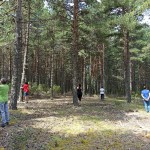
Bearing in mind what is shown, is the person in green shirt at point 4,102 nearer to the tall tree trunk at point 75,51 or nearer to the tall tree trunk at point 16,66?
the tall tree trunk at point 16,66

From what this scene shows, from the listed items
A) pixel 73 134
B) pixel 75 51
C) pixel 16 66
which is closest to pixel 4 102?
pixel 73 134

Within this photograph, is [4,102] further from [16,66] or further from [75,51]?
[75,51]

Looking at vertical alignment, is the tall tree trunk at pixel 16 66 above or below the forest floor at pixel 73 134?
above

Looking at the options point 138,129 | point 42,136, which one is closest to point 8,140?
point 42,136

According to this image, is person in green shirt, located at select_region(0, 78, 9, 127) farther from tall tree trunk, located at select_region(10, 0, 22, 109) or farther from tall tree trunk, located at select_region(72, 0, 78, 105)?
tall tree trunk, located at select_region(72, 0, 78, 105)

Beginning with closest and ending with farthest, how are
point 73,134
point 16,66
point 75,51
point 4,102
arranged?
point 73,134 < point 4,102 < point 16,66 < point 75,51

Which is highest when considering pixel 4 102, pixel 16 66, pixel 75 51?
pixel 75 51

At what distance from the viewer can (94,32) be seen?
29.0m

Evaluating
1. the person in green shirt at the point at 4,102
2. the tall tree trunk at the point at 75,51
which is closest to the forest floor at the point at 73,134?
the person in green shirt at the point at 4,102

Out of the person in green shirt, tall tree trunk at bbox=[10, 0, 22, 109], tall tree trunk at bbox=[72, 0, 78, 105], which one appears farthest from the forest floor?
tall tree trunk at bbox=[72, 0, 78, 105]

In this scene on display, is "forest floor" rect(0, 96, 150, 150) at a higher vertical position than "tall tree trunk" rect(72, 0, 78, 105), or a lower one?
lower

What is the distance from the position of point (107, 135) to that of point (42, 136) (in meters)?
2.70

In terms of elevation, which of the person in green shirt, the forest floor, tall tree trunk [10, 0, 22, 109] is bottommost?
the forest floor

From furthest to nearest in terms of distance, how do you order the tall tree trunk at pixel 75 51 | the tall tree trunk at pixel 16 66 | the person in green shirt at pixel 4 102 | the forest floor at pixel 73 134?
the tall tree trunk at pixel 75 51 < the tall tree trunk at pixel 16 66 < the person in green shirt at pixel 4 102 < the forest floor at pixel 73 134
